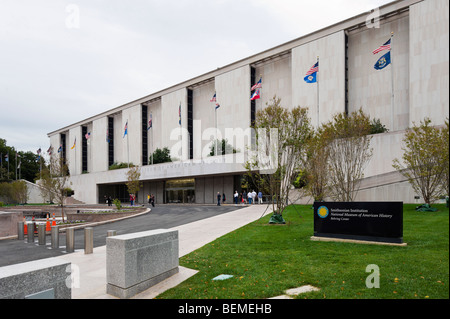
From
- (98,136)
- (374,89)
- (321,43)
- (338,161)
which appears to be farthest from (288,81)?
(98,136)

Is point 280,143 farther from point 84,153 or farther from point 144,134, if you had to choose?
point 84,153

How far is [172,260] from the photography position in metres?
6.80

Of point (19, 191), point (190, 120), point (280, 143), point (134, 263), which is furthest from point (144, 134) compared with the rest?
point (134, 263)

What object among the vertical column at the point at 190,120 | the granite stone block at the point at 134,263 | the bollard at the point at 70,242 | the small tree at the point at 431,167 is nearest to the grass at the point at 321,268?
the small tree at the point at 431,167

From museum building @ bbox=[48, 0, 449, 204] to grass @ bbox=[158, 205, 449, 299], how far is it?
7.31 meters

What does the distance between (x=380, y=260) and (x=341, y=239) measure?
8.72 ft

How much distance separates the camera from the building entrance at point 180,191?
46.6 metres

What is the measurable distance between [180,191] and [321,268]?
43.2 metres

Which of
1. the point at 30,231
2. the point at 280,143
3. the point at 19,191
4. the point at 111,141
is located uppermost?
the point at 111,141

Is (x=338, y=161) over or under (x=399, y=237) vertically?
over

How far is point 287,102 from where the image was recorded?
4097cm

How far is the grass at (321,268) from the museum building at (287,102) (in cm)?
Answer: 731

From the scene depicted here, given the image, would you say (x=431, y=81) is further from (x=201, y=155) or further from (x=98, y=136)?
(x=98, y=136)

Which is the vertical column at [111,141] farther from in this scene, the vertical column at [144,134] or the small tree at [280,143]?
the small tree at [280,143]
